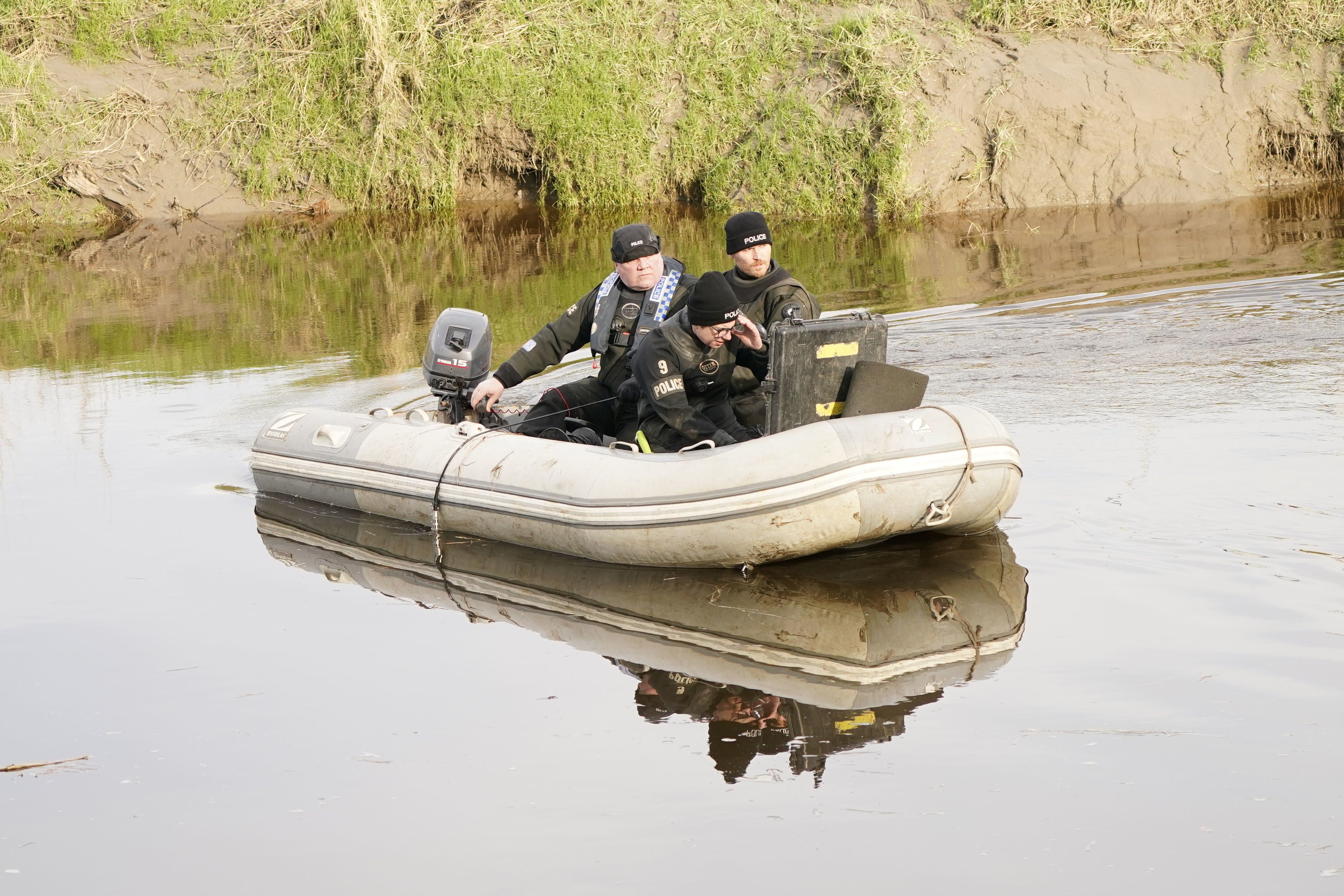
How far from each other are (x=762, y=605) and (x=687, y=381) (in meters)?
1.18

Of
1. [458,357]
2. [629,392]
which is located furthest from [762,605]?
[458,357]

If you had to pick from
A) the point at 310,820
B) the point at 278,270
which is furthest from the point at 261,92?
the point at 310,820

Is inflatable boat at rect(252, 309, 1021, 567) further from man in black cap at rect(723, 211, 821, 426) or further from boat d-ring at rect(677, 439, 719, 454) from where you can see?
man in black cap at rect(723, 211, 821, 426)

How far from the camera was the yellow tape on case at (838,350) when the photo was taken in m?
5.63

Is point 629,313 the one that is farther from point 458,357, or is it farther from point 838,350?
point 838,350

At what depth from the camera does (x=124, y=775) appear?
4.19 metres

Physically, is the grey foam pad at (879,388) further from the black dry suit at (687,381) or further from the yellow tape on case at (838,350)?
the black dry suit at (687,381)

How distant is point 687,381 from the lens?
6164 millimetres

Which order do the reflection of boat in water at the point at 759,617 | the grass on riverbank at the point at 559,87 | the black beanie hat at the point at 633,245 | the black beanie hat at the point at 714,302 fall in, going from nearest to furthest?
the reflection of boat in water at the point at 759,617 < the black beanie hat at the point at 714,302 < the black beanie hat at the point at 633,245 < the grass on riverbank at the point at 559,87

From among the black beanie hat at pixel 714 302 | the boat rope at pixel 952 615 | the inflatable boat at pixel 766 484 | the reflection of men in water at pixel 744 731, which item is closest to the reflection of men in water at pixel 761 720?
the reflection of men in water at pixel 744 731

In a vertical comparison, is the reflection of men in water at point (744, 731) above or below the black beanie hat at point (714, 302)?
below

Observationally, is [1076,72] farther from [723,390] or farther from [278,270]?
[723,390]

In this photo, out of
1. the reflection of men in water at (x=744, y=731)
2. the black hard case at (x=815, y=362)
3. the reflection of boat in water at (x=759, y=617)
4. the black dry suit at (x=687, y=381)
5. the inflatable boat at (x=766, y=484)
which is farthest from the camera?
the black dry suit at (x=687, y=381)

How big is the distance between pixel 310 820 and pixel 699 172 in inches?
510
